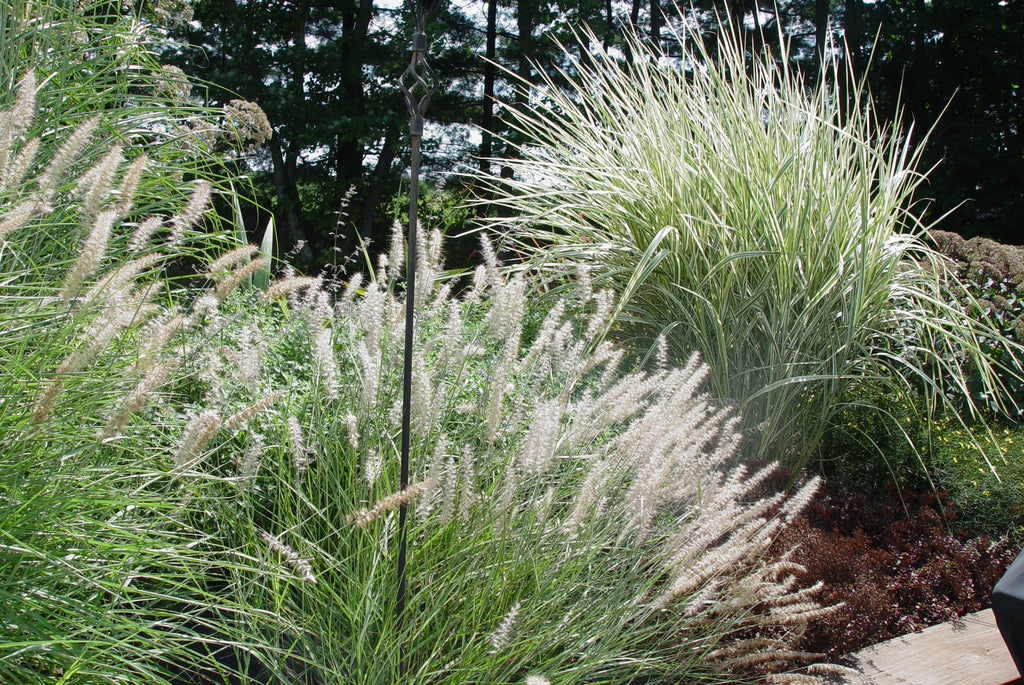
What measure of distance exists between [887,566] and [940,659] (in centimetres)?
48

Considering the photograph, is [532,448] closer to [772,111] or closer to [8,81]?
[8,81]

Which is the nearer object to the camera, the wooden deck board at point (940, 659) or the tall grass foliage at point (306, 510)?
the tall grass foliage at point (306, 510)

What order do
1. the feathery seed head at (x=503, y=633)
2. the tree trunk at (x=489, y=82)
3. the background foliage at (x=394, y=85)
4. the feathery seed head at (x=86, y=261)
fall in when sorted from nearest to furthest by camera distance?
the feathery seed head at (x=86, y=261), the feathery seed head at (x=503, y=633), the background foliage at (x=394, y=85), the tree trunk at (x=489, y=82)

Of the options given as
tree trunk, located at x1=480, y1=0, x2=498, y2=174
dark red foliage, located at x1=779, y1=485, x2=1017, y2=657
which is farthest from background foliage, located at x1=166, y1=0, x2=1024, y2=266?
dark red foliage, located at x1=779, y1=485, x2=1017, y2=657

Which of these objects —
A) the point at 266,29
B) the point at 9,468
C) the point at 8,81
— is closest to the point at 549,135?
the point at 8,81

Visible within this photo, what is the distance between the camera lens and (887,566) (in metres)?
2.57

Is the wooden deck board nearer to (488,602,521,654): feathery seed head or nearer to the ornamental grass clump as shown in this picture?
the ornamental grass clump

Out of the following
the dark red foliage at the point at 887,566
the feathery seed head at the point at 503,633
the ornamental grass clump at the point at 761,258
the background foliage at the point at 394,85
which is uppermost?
the background foliage at the point at 394,85

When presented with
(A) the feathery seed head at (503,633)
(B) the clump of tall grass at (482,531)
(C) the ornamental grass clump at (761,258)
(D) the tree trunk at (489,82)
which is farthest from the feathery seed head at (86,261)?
(D) the tree trunk at (489,82)

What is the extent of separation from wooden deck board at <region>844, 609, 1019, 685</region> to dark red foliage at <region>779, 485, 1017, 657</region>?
61 mm

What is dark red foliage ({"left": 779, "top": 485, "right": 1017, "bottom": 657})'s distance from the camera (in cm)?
213

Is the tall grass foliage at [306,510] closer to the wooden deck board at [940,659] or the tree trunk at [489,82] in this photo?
the wooden deck board at [940,659]

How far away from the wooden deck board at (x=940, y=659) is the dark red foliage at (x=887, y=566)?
61mm

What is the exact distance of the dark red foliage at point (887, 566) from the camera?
2.13m
